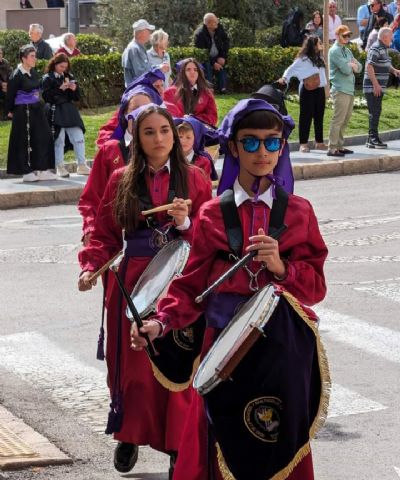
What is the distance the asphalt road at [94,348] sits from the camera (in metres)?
7.23

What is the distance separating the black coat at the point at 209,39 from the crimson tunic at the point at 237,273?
1987 cm

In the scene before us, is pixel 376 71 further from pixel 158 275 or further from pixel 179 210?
pixel 158 275

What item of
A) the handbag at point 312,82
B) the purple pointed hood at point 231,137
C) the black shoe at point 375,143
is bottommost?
the black shoe at point 375,143

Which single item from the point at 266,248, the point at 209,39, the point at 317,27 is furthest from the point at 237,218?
the point at 317,27

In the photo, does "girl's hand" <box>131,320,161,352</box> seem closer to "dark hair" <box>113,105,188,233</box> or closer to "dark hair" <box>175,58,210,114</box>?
"dark hair" <box>113,105,188,233</box>

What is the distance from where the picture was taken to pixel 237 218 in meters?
5.50

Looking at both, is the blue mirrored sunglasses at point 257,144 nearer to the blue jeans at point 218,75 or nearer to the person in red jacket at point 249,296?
the person in red jacket at point 249,296

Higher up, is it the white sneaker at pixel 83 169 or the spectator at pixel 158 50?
the spectator at pixel 158 50

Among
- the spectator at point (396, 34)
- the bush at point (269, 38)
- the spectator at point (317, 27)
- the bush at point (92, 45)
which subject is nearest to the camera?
the bush at point (92, 45)

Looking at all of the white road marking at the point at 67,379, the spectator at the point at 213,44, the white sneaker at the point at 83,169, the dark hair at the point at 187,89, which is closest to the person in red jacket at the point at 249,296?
the white road marking at the point at 67,379

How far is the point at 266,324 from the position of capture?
518 centimetres

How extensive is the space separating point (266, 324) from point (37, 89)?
46.1 ft

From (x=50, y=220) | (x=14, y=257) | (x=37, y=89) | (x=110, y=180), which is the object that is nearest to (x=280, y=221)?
(x=110, y=180)

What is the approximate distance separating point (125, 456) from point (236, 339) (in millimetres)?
2026
